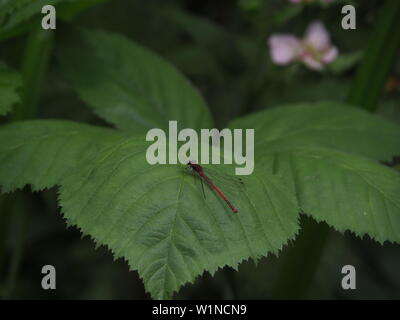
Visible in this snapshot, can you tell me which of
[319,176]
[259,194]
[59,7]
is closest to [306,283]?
[319,176]

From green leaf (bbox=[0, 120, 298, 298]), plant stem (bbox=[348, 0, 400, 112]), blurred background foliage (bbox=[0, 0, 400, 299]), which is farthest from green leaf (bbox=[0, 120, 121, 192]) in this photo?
plant stem (bbox=[348, 0, 400, 112])

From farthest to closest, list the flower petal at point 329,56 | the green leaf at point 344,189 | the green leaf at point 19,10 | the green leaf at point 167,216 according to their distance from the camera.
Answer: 1. the flower petal at point 329,56
2. the green leaf at point 19,10
3. the green leaf at point 344,189
4. the green leaf at point 167,216

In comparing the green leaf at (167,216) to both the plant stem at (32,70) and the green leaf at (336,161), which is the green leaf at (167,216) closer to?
the green leaf at (336,161)

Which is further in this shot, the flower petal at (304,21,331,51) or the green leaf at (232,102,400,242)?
the flower petal at (304,21,331,51)

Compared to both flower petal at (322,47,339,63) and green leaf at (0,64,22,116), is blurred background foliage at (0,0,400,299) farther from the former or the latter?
green leaf at (0,64,22,116)

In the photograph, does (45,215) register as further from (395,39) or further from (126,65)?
(395,39)

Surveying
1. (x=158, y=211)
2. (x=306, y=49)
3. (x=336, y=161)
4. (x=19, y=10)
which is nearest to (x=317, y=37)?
(x=306, y=49)

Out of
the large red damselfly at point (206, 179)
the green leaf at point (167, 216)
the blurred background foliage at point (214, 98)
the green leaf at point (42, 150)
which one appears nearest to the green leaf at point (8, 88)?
the green leaf at point (42, 150)
